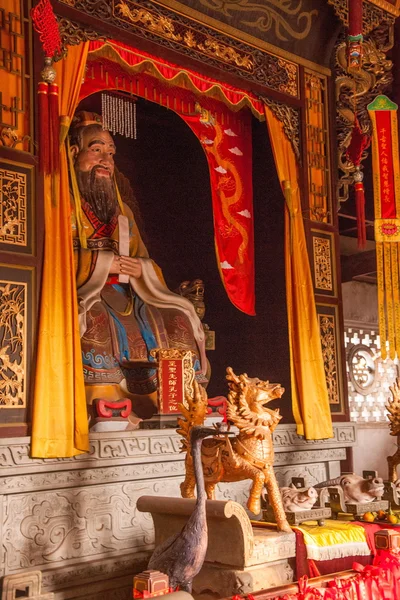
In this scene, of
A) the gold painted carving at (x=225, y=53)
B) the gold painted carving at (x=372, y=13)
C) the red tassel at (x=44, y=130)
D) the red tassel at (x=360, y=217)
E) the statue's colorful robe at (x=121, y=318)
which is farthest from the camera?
the gold painted carving at (x=372, y=13)

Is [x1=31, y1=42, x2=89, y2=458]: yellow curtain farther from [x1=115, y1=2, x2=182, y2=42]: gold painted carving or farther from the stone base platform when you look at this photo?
[x1=115, y1=2, x2=182, y2=42]: gold painted carving

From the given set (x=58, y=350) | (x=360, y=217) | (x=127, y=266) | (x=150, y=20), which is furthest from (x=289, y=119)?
(x=58, y=350)

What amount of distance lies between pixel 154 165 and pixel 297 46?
5.15 feet

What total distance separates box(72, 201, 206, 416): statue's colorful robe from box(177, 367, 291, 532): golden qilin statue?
1304 mm

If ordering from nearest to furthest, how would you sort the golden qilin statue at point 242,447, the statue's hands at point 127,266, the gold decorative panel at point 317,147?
the golden qilin statue at point 242,447 → the statue's hands at point 127,266 → the gold decorative panel at point 317,147

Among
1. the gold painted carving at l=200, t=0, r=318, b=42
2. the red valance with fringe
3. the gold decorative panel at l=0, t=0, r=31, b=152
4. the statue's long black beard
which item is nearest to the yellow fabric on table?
the red valance with fringe

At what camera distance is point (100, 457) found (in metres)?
4.17

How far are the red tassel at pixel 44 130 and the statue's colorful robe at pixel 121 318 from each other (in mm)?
1181

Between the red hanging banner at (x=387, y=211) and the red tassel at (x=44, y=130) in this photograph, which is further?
the red hanging banner at (x=387, y=211)

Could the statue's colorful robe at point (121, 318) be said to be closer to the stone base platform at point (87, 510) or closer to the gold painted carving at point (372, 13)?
the stone base platform at point (87, 510)

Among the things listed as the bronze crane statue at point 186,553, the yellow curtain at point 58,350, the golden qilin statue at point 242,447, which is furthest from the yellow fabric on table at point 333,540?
the yellow curtain at point 58,350

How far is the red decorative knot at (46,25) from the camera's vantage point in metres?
4.05

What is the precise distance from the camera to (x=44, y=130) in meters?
4.15

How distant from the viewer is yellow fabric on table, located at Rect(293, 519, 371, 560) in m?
3.76
